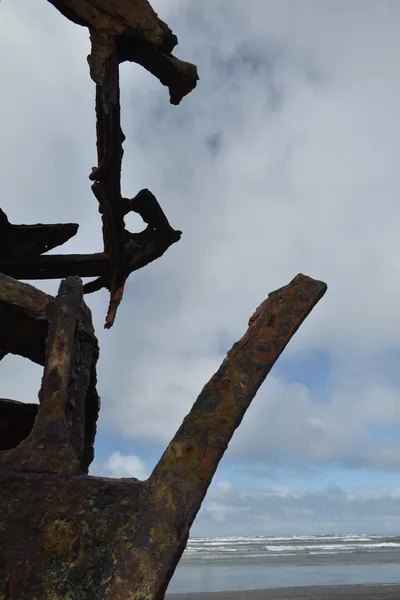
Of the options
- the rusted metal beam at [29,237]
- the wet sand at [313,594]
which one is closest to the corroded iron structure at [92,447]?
the rusted metal beam at [29,237]

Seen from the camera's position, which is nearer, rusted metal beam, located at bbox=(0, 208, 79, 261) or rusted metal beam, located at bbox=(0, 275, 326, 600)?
rusted metal beam, located at bbox=(0, 275, 326, 600)

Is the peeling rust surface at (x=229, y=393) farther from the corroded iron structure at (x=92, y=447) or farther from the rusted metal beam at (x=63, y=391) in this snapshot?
the rusted metal beam at (x=63, y=391)

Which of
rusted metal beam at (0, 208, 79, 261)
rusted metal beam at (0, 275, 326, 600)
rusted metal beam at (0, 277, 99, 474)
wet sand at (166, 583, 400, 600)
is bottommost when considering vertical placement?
rusted metal beam at (0, 275, 326, 600)

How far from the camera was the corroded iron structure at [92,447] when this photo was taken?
5.48 ft

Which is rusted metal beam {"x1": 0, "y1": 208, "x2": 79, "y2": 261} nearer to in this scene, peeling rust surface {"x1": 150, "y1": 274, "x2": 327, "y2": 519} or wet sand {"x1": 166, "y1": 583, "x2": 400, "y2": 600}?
peeling rust surface {"x1": 150, "y1": 274, "x2": 327, "y2": 519}

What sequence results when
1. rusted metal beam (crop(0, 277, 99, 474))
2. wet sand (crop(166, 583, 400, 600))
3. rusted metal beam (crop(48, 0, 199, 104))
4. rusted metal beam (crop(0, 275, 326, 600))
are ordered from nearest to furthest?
rusted metal beam (crop(0, 275, 326, 600)) → rusted metal beam (crop(0, 277, 99, 474)) → rusted metal beam (crop(48, 0, 199, 104)) → wet sand (crop(166, 583, 400, 600))

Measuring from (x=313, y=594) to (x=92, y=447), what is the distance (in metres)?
13.5

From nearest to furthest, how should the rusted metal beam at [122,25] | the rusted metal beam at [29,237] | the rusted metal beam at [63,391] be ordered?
→ 1. the rusted metal beam at [63,391]
2. the rusted metal beam at [122,25]
3. the rusted metal beam at [29,237]

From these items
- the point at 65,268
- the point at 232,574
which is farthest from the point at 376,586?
the point at 65,268

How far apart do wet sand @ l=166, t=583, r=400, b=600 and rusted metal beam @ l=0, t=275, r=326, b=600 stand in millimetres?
12651

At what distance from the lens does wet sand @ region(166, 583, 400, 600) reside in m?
13.5

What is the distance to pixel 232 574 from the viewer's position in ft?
65.2

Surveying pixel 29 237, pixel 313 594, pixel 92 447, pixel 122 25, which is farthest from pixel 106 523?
pixel 313 594

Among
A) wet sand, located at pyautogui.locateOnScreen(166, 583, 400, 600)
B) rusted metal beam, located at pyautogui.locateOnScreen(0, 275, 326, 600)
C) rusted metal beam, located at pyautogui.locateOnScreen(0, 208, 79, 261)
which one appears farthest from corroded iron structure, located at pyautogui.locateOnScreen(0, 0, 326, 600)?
wet sand, located at pyautogui.locateOnScreen(166, 583, 400, 600)
